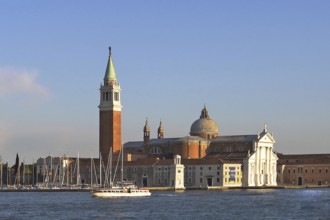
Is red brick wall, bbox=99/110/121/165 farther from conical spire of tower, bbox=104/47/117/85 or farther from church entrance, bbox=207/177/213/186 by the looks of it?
church entrance, bbox=207/177/213/186

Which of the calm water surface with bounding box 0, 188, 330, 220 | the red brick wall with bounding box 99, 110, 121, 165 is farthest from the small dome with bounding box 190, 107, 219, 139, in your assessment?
the calm water surface with bounding box 0, 188, 330, 220

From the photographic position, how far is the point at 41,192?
89.8m

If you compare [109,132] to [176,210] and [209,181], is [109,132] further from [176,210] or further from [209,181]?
[176,210]

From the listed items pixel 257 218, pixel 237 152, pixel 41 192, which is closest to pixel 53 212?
pixel 257 218

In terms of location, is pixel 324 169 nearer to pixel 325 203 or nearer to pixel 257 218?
pixel 325 203

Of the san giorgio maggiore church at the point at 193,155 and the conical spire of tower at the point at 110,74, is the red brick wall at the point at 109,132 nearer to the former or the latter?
the san giorgio maggiore church at the point at 193,155

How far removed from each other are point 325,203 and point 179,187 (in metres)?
34.7

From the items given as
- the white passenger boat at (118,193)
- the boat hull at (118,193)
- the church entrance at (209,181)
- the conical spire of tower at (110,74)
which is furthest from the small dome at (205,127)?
the boat hull at (118,193)

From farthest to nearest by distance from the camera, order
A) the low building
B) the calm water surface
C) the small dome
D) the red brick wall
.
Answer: the small dome < the low building < the red brick wall < the calm water surface

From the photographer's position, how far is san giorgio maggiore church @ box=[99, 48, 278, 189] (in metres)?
95.2

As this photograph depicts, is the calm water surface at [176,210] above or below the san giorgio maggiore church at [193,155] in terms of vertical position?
below

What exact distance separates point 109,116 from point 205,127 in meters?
14.6

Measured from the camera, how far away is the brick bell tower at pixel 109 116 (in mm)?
98062

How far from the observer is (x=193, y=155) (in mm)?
102875
